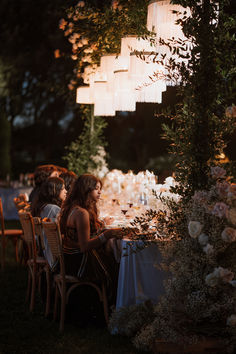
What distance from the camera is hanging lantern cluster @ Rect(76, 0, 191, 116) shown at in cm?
533

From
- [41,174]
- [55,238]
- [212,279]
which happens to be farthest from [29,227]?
[212,279]

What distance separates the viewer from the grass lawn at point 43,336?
4172mm

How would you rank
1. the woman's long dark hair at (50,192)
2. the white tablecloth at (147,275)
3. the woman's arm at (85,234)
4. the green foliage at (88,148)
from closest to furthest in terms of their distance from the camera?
the white tablecloth at (147,275) < the woman's arm at (85,234) < the woman's long dark hair at (50,192) < the green foliage at (88,148)

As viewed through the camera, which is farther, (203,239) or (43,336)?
(43,336)

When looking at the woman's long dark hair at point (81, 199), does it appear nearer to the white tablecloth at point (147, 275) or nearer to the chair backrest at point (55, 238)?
the chair backrest at point (55, 238)

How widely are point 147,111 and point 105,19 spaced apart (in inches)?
582

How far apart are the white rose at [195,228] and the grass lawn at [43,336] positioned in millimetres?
1041

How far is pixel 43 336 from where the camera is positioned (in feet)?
14.8

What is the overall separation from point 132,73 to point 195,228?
2.61 m

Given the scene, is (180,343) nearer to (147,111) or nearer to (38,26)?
(38,26)

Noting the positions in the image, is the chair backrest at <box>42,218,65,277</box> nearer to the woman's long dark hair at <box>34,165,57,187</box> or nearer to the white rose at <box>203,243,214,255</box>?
the white rose at <box>203,243,214,255</box>

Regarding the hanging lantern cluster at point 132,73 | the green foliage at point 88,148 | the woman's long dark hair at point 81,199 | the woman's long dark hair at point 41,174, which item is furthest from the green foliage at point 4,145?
the woman's long dark hair at point 81,199

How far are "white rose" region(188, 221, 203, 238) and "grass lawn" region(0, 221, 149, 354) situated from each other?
1041mm

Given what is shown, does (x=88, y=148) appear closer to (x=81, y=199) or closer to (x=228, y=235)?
(x=81, y=199)
